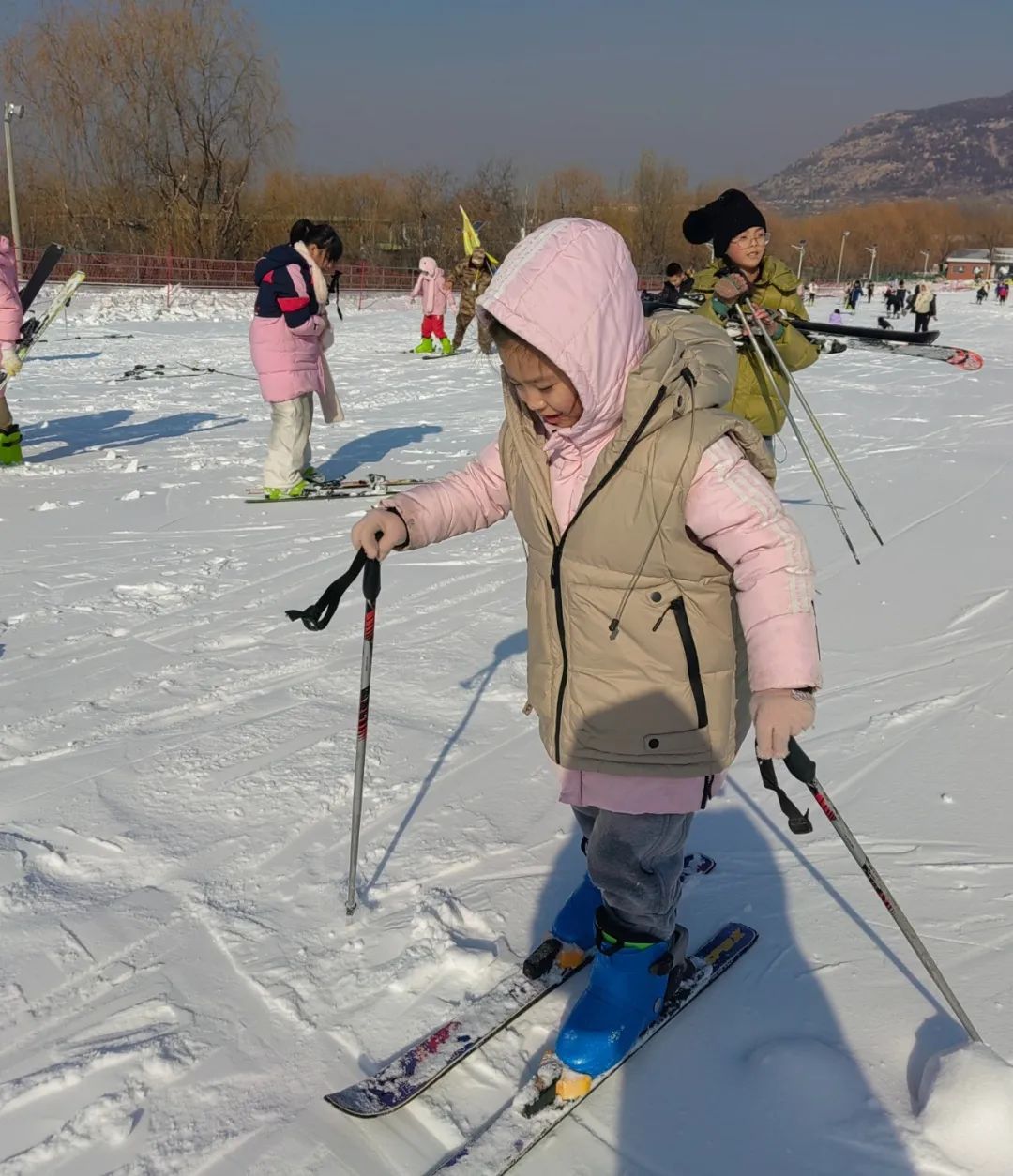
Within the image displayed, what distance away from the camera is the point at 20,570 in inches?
209

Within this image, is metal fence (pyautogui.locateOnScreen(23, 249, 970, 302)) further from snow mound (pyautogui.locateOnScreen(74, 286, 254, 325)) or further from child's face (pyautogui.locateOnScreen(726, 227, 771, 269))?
child's face (pyautogui.locateOnScreen(726, 227, 771, 269))

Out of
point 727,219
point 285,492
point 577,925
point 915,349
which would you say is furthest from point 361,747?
point 285,492

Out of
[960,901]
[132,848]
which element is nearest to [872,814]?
[960,901]

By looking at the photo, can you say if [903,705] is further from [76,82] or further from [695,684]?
[76,82]

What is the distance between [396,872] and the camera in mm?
2738

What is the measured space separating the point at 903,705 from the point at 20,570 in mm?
4653

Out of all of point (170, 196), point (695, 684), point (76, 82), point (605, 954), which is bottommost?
point (605, 954)

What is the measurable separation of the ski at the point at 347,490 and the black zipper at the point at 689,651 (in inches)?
207

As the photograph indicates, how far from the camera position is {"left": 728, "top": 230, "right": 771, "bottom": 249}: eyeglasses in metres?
4.54

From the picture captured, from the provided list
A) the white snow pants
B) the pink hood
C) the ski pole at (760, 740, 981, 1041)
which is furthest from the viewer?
the white snow pants

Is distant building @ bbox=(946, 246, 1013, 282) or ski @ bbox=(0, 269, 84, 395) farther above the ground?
distant building @ bbox=(946, 246, 1013, 282)

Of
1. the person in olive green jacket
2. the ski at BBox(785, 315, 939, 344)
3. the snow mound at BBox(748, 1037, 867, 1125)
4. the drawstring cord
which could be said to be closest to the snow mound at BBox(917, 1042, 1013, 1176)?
the snow mound at BBox(748, 1037, 867, 1125)

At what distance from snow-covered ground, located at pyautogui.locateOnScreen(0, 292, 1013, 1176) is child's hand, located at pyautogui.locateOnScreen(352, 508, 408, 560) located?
3.40 feet

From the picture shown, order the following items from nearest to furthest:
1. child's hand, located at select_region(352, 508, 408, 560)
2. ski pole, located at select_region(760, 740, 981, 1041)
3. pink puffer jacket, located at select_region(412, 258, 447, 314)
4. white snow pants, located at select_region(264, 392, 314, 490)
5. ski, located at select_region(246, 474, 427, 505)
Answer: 1. ski pole, located at select_region(760, 740, 981, 1041)
2. child's hand, located at select_region(352, 508, 408, 560)
3. white snow pants, located at select_region(264, 392, 314, 490)
4. ski, located at select_region(246, 474, 427, 505)
5. pink puffer jacket, located at select_region(412, 258, 447, 314)
